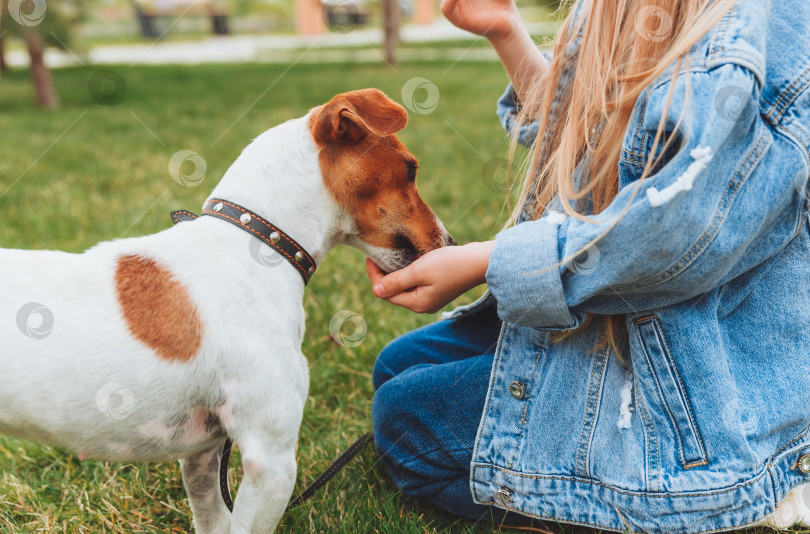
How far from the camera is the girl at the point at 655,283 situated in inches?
67.0

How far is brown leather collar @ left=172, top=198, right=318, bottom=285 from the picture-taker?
187 centimetres

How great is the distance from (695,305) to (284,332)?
3.46 ft

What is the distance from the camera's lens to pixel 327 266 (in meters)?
4.15

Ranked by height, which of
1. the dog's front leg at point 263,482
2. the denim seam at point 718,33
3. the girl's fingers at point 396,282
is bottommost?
the dog's front leg at point 263,482

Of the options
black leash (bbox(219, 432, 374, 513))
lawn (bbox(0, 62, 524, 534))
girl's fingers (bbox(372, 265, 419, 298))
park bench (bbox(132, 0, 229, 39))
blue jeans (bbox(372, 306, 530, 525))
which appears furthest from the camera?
park bench (bbox(132, 0, 229, 39))

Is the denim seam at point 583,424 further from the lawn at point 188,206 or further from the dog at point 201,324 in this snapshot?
the dog at point 201,324

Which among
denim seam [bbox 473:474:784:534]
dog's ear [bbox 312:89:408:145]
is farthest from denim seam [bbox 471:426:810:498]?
dog's ear [bbox 312:89:408:145]

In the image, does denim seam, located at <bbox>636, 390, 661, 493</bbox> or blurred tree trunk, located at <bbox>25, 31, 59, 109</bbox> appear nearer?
denim seam, located at <bbox>636, 390, 661, 493</bbox>

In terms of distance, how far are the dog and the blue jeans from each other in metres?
0.57

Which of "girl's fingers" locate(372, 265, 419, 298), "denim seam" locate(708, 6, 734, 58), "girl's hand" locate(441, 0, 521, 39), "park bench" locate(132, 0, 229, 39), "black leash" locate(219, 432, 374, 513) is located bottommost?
"park bench" locate(132, 0, 229, 39)

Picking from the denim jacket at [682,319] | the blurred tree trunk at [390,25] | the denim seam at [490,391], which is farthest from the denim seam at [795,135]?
the blurred tree trunk at [390,25]

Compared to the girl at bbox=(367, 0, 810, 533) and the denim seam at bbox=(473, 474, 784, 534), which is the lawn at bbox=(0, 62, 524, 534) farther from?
the girl at bbox=(367, 0, 810, 533)

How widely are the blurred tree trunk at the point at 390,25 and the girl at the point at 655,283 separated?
1314 cm

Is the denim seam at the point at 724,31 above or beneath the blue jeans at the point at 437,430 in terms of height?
above
